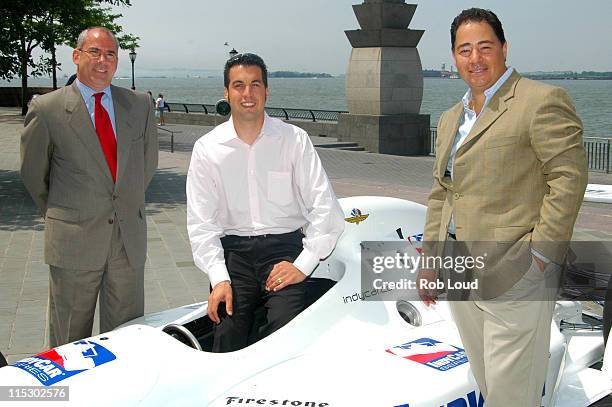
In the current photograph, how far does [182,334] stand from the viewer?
354cm

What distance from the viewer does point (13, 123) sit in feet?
107

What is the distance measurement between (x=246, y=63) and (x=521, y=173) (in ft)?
4.70

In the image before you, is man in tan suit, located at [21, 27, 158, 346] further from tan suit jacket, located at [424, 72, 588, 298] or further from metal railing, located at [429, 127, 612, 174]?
metal railing, located at [429, 127, 612, 174]

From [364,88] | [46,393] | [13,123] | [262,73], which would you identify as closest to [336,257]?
[262,73]

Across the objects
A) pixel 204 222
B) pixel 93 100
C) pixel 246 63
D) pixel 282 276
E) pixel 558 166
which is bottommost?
pixel 282 276

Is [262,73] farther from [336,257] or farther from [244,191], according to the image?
[336,257]

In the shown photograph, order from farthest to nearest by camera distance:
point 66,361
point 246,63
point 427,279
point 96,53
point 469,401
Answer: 1. point 96,53
2. point 246,63
3. point 469,401
4. point 427,279
5. point 66,361

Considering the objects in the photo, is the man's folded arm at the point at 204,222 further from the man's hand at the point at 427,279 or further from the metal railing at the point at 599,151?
the metal railing at the point at 599,151

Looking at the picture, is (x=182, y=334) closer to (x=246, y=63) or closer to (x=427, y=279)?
(x=427, y=279)

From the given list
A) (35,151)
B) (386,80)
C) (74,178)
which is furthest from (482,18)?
(386,80)

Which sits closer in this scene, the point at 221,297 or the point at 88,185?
the point at 221,297

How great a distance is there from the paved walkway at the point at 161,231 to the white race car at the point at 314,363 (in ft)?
7.97

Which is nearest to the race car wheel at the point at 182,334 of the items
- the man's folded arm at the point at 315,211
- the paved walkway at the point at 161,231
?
the man's folded arm at the point at 315,211

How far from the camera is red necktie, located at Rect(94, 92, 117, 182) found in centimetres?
396
